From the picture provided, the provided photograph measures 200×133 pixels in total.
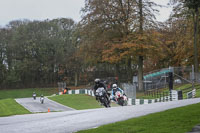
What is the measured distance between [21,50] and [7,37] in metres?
4.70

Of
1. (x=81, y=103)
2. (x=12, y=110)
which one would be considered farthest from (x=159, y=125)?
(x=81, y=103)

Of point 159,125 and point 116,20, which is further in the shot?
point 116,20

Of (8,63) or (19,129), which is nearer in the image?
(19,129)

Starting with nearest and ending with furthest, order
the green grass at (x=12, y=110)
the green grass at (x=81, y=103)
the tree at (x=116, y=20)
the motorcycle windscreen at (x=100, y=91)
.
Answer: the motorcycle windscreen at (x=100, y=91), the green grass at (x=12, y=110), the green grass at (x=81, y=103), the tree at (x=116, y=20)

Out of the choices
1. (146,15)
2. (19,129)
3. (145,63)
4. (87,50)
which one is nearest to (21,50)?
(145,63)

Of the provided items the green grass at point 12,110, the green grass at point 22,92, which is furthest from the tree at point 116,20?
the green grass at point 22,92

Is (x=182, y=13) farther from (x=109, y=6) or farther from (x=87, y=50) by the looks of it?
(x=87, y=50)

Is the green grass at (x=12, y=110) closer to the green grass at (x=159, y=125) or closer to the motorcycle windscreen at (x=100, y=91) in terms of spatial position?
the motorcycle windscreen at (x=100, y=91)

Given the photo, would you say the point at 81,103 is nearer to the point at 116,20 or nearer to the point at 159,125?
the point at 116,20

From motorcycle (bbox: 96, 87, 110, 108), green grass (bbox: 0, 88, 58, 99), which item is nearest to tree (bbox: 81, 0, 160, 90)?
motorcycle (bbox: 96, 87, 110, 108)

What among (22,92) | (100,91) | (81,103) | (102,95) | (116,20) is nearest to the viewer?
(100,91)

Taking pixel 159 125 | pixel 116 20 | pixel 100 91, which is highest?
pixel 116 20

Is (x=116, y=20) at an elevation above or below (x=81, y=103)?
above

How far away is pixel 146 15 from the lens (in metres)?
43.3
